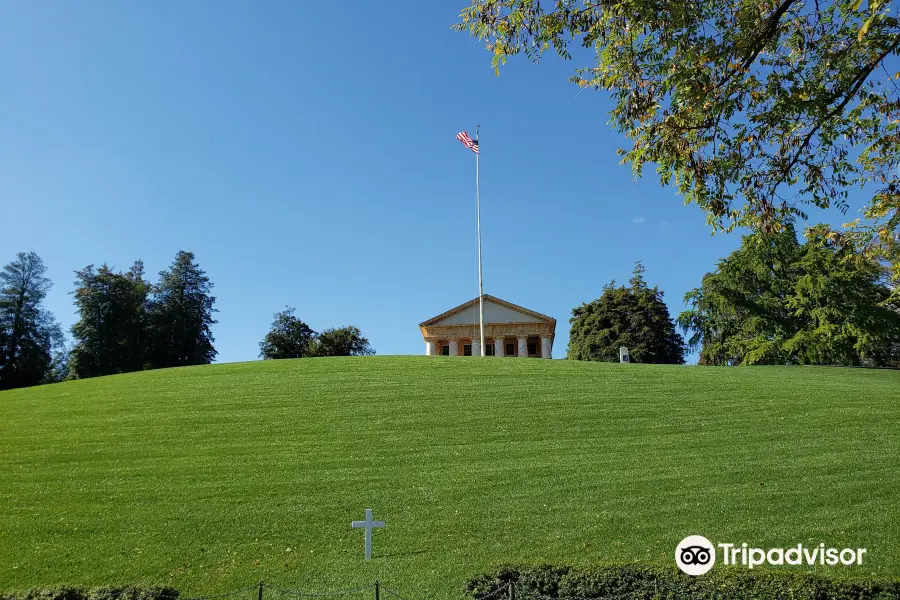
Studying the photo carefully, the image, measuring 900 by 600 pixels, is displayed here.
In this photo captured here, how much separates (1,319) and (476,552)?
52.3 meters

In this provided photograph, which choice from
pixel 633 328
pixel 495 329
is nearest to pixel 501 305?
pixel 495 329

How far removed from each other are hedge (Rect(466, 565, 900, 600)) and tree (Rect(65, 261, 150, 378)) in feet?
163

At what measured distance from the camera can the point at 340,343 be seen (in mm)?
62844

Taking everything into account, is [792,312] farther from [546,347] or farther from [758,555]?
[758,555]

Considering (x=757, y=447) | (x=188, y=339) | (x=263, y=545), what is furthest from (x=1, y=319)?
(x=757, y=447)

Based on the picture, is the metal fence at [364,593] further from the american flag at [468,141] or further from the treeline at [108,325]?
the treeline at [108,325]

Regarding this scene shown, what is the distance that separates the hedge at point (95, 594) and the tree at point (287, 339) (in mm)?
53845

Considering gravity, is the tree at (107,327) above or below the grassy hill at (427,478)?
above

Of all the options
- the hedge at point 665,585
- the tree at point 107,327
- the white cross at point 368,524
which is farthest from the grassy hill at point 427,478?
the tree at point 107,327

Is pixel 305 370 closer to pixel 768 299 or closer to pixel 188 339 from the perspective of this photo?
pixel 768 299

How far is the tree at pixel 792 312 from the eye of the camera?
3412cm

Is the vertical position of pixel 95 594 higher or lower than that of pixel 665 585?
lower

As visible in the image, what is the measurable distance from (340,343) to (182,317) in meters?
16.6

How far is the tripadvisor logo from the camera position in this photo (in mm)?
9508
